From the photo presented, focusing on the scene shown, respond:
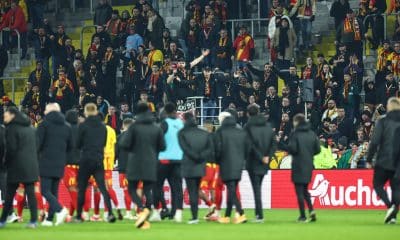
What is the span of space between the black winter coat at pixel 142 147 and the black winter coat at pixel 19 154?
1.66 m

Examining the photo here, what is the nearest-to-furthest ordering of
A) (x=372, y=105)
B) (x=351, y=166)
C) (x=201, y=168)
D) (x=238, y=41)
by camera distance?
(x=201, y=168)
(x=351, y=166)
(x=372, y=105)
(x=238, y=41)

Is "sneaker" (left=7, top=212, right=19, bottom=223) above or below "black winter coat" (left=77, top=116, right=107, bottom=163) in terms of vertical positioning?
below

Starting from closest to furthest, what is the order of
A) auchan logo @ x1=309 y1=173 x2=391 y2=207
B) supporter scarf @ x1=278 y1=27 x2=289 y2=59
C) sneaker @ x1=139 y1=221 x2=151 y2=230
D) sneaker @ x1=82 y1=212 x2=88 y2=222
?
sneaker @ x1=139 y1=221 x2=151 y2=230 → sneaker @ x1=82 y1=212 x2=88 y2=222 → auchan logo @ x1=309 y1=173 x2=391 y2=207 → supporter scarf @ x1=278 y1=27 x2=289 y2=59

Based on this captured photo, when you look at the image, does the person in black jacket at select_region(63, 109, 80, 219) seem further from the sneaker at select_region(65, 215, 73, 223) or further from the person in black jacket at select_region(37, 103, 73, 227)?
the person in black jacket at select_region(37, 103, 73, 227)

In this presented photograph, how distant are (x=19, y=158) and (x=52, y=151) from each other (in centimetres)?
153

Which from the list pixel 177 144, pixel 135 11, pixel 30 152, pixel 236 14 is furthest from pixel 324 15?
pixel 30 152

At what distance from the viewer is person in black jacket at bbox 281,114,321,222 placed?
97.7ft

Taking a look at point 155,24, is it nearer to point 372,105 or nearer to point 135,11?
point 135,11

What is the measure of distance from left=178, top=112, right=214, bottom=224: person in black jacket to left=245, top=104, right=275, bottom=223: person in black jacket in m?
1.02

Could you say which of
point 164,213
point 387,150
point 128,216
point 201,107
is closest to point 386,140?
point 387,150

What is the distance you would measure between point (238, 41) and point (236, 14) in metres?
2.93

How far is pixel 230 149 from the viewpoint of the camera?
96.4ft

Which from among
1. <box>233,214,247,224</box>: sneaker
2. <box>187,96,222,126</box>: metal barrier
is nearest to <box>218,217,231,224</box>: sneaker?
<box>233,214,247,224</box>: sneaker

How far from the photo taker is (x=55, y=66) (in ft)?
154
